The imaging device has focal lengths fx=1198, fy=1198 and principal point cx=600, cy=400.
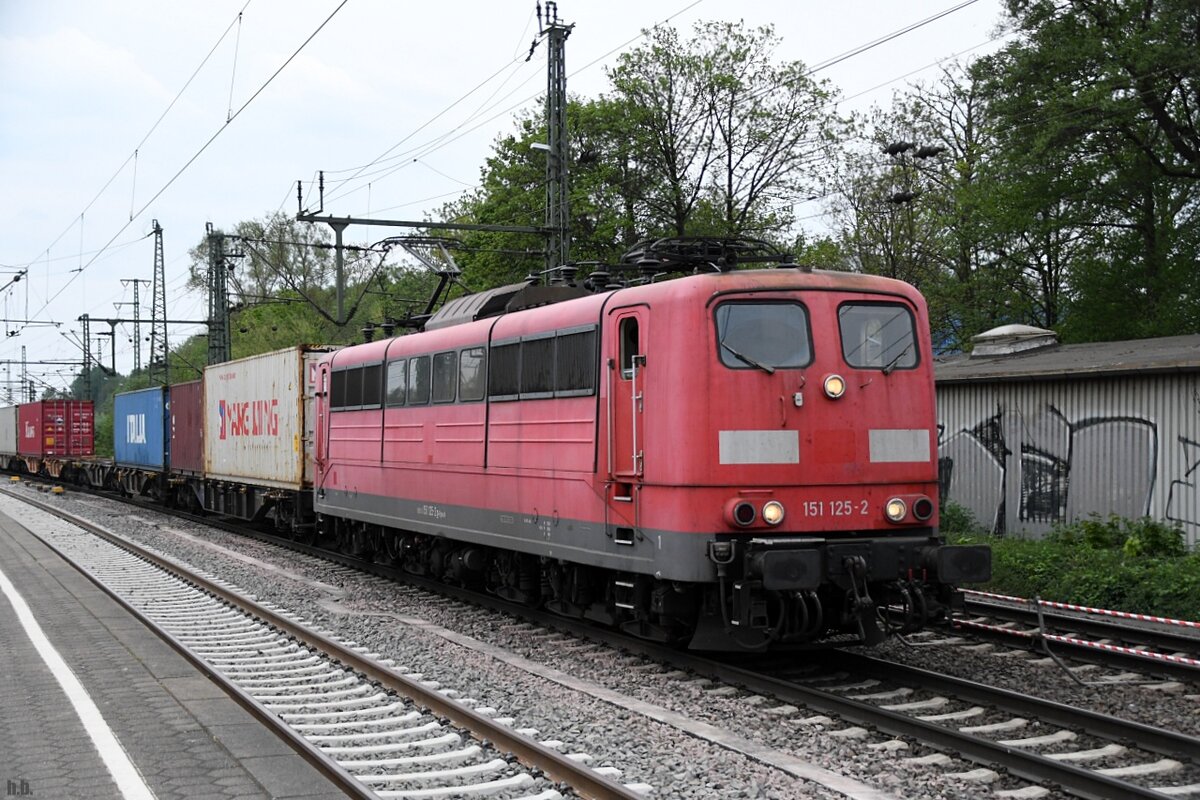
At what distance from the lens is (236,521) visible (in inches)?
1094

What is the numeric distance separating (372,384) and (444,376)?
2656 mm

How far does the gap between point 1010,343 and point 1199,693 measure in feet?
42.6

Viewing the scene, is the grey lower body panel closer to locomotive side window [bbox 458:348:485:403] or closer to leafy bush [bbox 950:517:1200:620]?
locomotive side window [bbox 458:348:485:403]

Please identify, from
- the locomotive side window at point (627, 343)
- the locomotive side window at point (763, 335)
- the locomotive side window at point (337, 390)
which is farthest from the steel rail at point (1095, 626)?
the locomotive side window at point (337, 390)

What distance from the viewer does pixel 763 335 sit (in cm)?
933

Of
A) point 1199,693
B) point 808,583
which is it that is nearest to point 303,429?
point 808,583

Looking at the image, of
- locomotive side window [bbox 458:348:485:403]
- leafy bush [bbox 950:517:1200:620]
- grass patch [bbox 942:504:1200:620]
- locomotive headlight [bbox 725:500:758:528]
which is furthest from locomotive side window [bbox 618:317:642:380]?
grass patch [bbox 942:504:1200:620]

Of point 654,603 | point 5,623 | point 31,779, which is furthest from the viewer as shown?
point 5,623

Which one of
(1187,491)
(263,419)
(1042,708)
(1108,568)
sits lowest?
(1042,708)

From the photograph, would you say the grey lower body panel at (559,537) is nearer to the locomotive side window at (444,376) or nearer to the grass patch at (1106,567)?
the locomotive side window at (444,376)

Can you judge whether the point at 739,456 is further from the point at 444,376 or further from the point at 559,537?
the point at 444,376

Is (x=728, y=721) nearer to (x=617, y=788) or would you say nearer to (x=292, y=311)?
(x=617, y=788)

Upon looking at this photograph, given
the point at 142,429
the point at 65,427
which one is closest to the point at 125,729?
the point at 142,429

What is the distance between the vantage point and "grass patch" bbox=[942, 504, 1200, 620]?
12438mm
